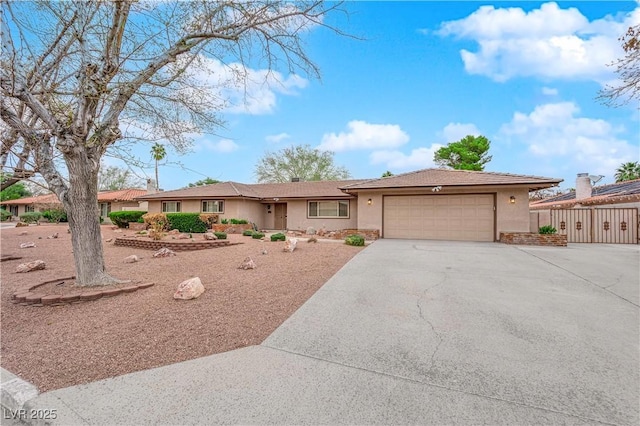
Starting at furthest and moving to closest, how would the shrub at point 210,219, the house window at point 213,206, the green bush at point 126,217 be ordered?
the house window at point 213,206 → the green bush at point 126,217 → the shrub at point 210,219

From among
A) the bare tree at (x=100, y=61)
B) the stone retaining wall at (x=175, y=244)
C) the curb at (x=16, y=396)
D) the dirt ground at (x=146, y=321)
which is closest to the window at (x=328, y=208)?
the stone retaining wall at (x=175, y=244)

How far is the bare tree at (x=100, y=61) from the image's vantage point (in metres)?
4.76

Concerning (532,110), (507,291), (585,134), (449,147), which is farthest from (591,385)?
(449,147)

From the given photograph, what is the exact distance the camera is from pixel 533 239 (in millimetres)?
11734

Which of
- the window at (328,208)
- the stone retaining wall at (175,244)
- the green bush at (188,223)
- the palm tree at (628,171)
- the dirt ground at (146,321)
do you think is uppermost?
the palm tree at (628,171)

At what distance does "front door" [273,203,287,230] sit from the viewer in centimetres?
2086

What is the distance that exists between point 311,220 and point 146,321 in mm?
14894

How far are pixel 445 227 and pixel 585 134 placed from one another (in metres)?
8.21

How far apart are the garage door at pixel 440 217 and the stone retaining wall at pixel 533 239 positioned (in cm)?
80

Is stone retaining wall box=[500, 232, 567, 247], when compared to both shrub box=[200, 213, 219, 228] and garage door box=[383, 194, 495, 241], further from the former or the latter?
shrub box=[200, 213, 219, 228]

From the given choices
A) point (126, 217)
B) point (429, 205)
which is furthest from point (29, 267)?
point (429, 205)

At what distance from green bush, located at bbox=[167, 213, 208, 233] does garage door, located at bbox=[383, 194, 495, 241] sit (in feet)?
32.6

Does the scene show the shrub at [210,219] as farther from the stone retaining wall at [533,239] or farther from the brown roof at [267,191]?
the stone retaining wall at [533,239]

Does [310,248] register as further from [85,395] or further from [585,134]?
[585,134]
